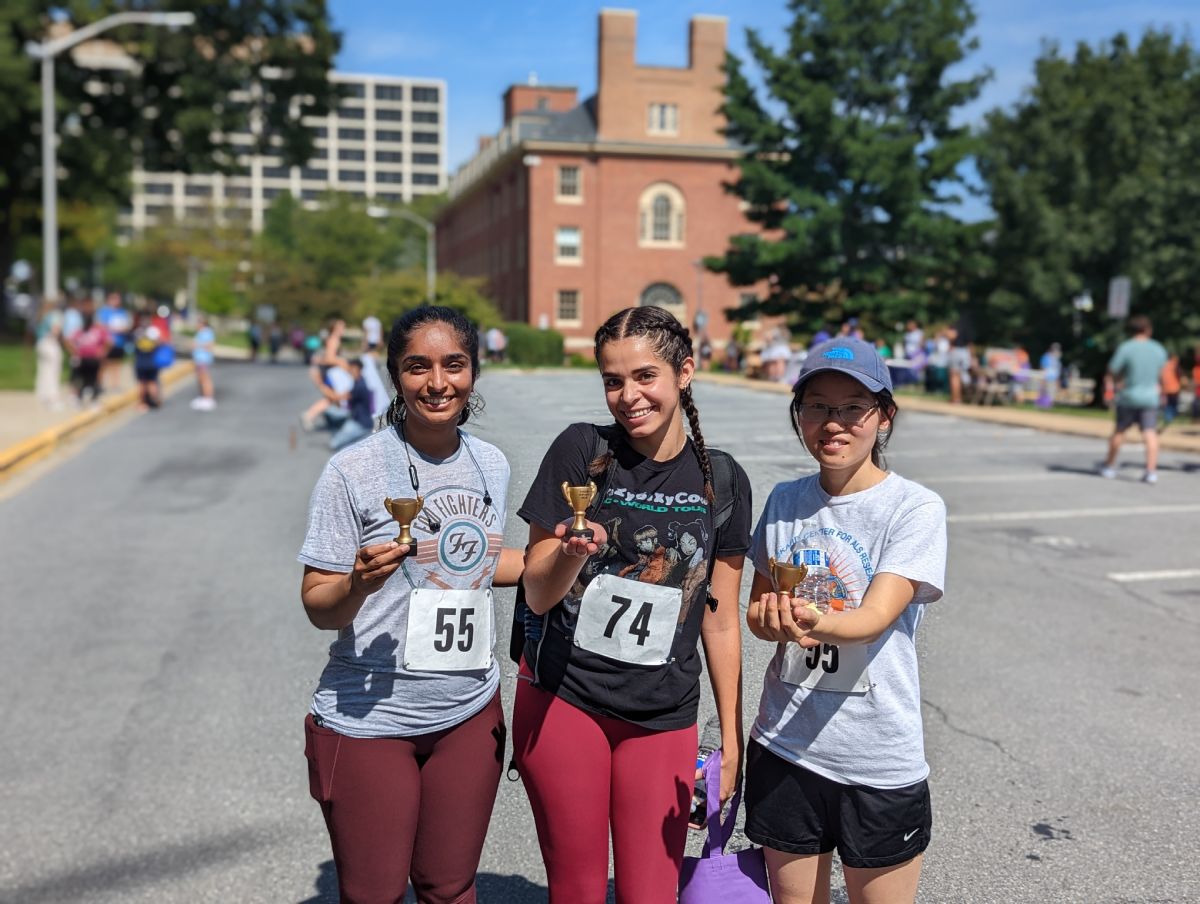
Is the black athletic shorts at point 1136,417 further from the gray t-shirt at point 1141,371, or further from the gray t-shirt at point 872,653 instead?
the gray t-shirt at point 872,653

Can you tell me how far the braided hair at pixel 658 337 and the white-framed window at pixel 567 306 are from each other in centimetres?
5316

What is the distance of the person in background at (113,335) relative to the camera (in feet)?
68.8

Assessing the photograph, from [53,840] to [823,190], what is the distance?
1278 inches

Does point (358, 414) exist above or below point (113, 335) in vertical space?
below

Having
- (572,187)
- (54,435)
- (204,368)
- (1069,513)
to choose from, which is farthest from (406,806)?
(572,187)

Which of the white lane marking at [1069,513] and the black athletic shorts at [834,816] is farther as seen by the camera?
the white lane marking at [1069,513]

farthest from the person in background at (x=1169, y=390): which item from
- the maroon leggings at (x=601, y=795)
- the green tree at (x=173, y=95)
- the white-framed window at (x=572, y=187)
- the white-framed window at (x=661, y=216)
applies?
the white-framed window at (x=572, y=187)

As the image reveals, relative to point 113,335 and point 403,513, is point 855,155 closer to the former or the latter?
point 113,335

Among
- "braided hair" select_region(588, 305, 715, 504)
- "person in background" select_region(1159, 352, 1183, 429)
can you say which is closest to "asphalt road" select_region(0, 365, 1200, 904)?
"braided hair" select_region(588, 305, 715, 504)

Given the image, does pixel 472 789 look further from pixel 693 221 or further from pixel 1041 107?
pixel 693 221

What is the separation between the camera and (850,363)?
2.53m

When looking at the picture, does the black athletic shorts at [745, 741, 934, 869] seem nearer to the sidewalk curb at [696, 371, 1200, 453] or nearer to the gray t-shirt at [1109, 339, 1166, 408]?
the gray t-shirt at [1109, 339, 1166, 408]

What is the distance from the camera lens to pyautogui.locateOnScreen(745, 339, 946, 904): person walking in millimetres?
2506

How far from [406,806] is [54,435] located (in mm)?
14723
